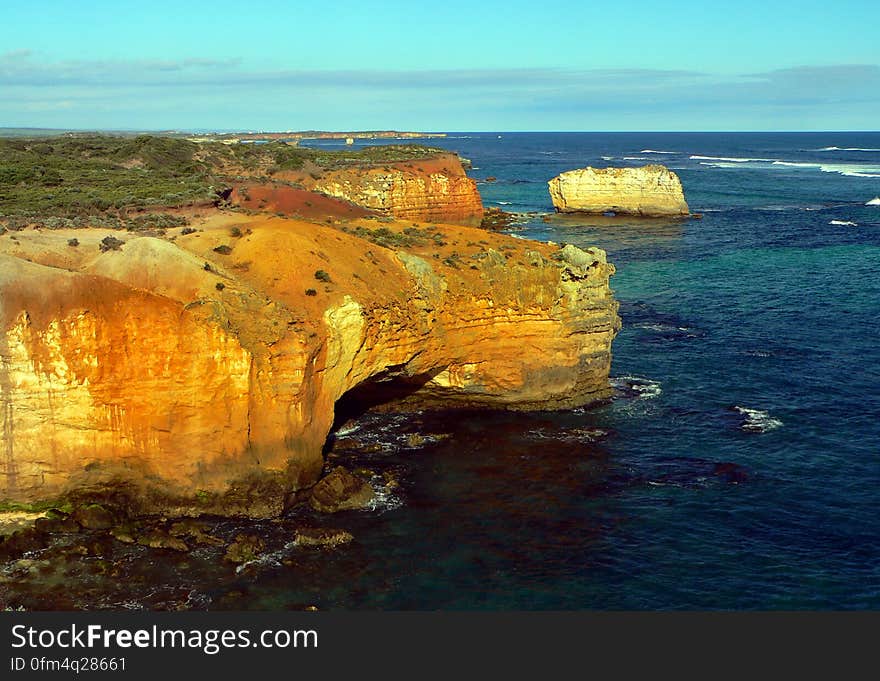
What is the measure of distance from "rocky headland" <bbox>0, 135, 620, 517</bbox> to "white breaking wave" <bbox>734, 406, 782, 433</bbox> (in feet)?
Answer: 46.9

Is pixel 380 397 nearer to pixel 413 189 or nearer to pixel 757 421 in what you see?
pixel 757 421

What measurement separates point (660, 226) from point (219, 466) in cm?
8944

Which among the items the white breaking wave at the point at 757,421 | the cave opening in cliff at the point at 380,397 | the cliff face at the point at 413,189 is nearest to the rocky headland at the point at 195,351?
the cave opening in cliff at the point at 380,397

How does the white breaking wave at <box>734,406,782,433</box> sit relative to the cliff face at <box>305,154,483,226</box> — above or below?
below

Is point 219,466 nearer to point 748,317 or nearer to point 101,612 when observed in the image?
point 101,612

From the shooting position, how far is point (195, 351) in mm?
31391

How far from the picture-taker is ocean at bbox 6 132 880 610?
89.8ft

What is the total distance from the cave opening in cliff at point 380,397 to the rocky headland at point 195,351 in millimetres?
1505

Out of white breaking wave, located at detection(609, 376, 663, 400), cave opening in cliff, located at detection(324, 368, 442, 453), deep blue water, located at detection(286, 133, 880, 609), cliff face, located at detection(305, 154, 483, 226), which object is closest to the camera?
deep blue water, located at detection(286, 133, 880, 609)

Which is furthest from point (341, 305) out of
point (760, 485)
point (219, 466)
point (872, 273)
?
point (872, 273)

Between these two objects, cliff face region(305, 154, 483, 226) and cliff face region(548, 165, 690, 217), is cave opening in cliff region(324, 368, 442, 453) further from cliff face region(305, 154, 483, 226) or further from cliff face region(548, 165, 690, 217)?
cliff face region(548, 165, 690, 217)

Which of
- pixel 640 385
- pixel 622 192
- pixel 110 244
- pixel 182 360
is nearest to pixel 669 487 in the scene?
pixel 640 385

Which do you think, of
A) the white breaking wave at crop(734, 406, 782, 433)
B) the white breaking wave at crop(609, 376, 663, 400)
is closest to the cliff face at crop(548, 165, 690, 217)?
the white breaking wave at crop(609, 376, 663, 400)

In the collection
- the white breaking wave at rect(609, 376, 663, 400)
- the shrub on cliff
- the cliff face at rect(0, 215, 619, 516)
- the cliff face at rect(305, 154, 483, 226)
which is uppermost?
the cliff face at rect(305, 154, 483, 226)
